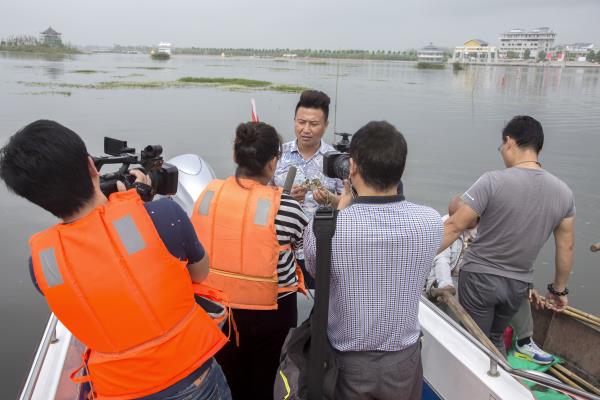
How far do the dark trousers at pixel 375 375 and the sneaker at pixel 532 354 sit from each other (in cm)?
151

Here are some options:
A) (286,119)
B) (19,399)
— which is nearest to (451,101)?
(286,119)

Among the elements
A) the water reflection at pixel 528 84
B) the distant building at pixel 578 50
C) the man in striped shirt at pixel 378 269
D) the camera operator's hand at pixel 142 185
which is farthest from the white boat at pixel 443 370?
the distant building at pixel 578 50

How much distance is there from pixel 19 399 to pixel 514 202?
2.04 meters

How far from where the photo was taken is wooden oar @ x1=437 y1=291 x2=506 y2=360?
187 cm

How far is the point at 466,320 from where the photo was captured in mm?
1957

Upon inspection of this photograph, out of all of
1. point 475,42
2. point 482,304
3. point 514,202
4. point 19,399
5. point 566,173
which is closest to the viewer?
point 19,399

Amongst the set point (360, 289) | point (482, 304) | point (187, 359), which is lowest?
point (482, 304)

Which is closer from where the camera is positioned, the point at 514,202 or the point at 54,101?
the point at 514,202

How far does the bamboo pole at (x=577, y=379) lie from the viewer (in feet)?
7.70

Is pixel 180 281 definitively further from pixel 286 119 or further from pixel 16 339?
pixel 286 119

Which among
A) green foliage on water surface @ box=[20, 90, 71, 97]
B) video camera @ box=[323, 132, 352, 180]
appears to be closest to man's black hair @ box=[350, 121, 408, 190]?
video camera @ box=[323, 132, 352, 180]

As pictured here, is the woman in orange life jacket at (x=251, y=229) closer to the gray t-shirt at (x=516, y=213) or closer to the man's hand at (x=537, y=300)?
the gray t-shirt at (x=516, y=213)

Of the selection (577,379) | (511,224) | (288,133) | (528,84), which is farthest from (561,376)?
(528,84)

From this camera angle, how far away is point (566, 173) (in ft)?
29.0
